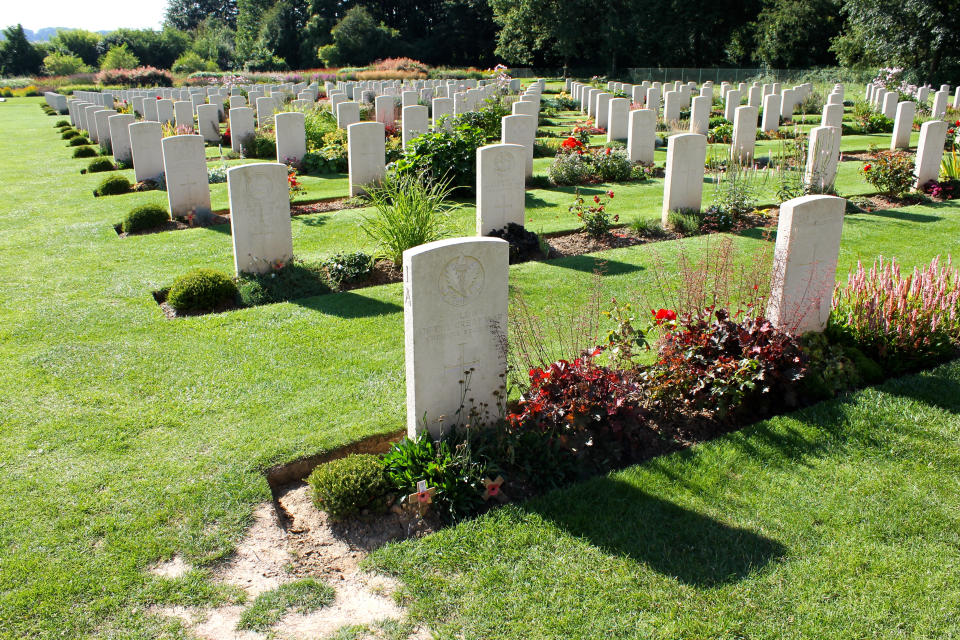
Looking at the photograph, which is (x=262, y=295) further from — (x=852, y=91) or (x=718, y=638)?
(x=852, y=91)

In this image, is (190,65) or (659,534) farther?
(190,65)

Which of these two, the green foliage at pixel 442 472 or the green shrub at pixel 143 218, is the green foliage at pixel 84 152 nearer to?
the green shrub at pixel 143 218

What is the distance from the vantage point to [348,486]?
456 centimetres

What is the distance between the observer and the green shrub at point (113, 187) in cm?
1506

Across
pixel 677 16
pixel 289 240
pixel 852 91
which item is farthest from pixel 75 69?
pixel 289 240

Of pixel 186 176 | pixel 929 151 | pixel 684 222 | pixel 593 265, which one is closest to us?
pixel 593 265

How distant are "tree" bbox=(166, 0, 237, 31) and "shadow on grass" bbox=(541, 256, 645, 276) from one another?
10668 centimetres

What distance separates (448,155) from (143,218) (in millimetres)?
5375

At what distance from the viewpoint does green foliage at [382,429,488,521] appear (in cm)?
462

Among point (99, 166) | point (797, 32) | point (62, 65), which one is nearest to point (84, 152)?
point (99, 166)

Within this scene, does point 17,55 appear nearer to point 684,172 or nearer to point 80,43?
point 80,43

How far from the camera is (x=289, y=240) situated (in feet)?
30.8

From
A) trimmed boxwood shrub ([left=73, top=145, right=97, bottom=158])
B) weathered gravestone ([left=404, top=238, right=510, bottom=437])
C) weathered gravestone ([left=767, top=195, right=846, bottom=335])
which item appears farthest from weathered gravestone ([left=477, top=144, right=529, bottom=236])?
trimmed boxwood shrub ([left=73, top=145, right=97, bottom=158])

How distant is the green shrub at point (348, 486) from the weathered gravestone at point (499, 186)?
233 inches
